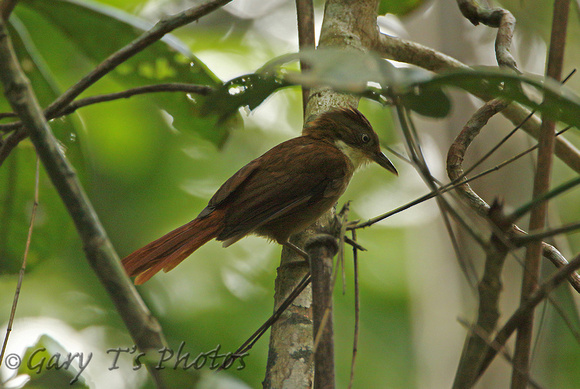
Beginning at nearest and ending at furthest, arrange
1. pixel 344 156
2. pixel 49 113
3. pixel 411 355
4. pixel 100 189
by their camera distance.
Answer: pixel 49 113, pixel 344 156, pixel 100 189, pixel 411 355

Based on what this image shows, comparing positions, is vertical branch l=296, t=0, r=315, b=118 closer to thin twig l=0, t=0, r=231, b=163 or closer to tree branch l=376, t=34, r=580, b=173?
tree branch l=376, t=34, r=580, b=173

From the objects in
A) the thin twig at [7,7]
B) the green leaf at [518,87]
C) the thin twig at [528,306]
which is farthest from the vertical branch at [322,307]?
the thin twig at [7,7]

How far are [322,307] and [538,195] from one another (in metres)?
0.58

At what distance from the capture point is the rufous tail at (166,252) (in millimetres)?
3010

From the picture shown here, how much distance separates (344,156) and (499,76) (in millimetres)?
2786

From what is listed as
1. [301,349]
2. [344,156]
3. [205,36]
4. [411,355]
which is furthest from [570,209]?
[301,349]

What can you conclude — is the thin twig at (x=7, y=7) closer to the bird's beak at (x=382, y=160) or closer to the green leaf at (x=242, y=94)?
the green leaf at (x=242, y=94)

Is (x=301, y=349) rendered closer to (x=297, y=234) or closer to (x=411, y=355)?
(x=297, y=234)

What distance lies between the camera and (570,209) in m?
7.74

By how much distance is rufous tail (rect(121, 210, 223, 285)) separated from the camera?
3.01 metres

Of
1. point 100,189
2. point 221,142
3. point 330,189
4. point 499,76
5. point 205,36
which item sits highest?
point 205,36

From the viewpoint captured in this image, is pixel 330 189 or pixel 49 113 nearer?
pixel 49 113

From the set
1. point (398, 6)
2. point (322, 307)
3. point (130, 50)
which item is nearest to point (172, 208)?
point (398, 6)

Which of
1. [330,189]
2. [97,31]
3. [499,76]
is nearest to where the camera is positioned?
[499,76]
